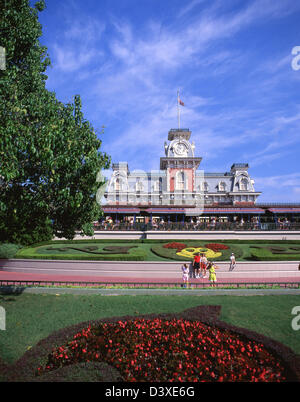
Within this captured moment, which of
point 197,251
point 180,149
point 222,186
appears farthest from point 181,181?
point 197,251

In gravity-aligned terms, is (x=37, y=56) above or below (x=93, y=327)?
above

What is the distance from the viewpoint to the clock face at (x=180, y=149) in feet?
177

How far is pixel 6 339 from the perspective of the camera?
289 inches

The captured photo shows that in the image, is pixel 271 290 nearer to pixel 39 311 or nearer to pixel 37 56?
pixel 39 311

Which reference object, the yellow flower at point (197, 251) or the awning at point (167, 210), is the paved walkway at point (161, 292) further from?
the awning at point (167, 210)

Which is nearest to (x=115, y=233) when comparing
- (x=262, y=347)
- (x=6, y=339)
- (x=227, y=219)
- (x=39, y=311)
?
(x=227, y=219)

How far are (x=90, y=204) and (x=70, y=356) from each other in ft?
19.9

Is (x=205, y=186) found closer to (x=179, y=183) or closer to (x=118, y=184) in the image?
(x=179, y=183)

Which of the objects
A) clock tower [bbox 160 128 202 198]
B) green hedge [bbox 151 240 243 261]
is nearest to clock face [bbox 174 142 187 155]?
clock tower [bbox 160 128 202 198]

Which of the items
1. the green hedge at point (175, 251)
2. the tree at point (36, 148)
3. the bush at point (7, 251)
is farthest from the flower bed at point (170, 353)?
the bush at point (7, 251)

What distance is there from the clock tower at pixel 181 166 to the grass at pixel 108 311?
40847mm

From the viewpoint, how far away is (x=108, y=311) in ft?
31.3

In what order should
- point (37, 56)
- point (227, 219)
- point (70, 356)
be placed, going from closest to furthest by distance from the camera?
1. point (70, 356)
2. point (37, 56)
3. point (227, 219)

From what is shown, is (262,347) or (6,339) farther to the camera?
(6,339)
